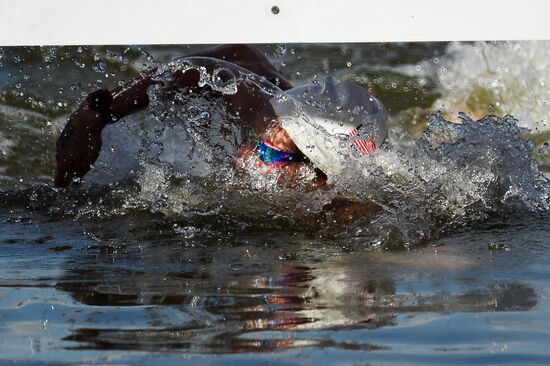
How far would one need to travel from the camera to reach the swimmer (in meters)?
4.19

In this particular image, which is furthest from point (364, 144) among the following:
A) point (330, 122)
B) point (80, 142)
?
point (80, 142)

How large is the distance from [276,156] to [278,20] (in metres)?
0.96

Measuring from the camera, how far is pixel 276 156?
4.29 metres

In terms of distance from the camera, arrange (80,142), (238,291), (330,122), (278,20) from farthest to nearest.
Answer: (278,20)
(80,142)
(330,122)
(238,291)

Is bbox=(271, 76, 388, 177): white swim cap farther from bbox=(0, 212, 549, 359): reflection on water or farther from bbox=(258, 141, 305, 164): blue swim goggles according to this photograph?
bbox=(0, 212, 549, 359): reflection on water

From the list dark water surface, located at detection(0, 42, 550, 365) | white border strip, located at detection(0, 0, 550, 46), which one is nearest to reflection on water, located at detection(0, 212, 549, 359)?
dark water surface, located at detection(0, 42, 550, 365)

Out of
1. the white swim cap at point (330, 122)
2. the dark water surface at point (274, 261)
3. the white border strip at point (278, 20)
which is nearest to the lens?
the dark water surface at point (274, 261)

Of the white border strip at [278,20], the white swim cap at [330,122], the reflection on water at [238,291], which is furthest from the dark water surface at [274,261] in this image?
the white border strip at [278,20]

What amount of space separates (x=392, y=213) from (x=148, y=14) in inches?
64.2

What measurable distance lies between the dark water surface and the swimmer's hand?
12 cm

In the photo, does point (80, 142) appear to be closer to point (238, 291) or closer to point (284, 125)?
point (284, 125)

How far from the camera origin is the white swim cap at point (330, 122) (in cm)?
417

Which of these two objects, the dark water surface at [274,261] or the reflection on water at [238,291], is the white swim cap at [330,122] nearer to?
the dark water surface at [274,261]

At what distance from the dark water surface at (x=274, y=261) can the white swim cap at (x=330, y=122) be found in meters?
0.11
